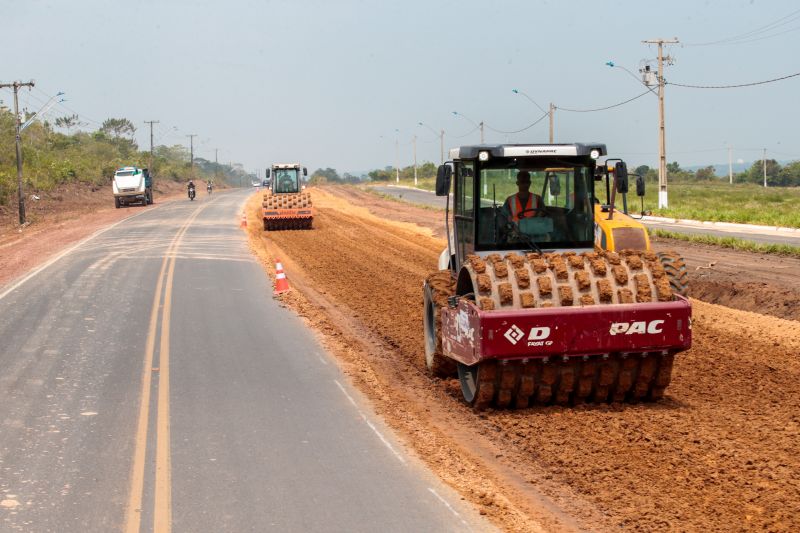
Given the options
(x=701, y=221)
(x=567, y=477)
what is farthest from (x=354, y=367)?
(x=701, y=221)

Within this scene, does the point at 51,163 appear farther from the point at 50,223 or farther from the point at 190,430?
the point at 190,430

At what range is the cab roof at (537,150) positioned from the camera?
32.7 feet

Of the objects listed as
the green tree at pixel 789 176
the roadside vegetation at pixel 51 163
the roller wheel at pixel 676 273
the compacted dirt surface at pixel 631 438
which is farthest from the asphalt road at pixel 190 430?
the green tree at pixel 789 176

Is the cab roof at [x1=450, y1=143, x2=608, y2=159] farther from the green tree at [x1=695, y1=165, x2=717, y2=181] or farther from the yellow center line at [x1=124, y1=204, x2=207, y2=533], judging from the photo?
the green tree at [x1=695, y1=165, x2=717, y2=181]

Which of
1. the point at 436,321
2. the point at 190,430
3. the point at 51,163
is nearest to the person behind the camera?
the point at 190,430

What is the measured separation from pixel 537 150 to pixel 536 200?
0.54 metres

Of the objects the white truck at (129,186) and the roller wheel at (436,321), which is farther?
the white truck at (129,186)

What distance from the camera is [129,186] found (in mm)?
61281

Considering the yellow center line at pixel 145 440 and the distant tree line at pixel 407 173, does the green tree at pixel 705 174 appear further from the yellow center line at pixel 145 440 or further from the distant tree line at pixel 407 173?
the yellow center line at pixel 145 440

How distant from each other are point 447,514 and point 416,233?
31175 mm

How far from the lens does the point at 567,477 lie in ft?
25.2

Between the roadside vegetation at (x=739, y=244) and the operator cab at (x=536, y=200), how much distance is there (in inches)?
556

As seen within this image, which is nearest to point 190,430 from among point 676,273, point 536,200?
point 536,200

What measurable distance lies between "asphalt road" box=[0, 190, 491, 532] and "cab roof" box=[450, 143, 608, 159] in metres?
3.02
